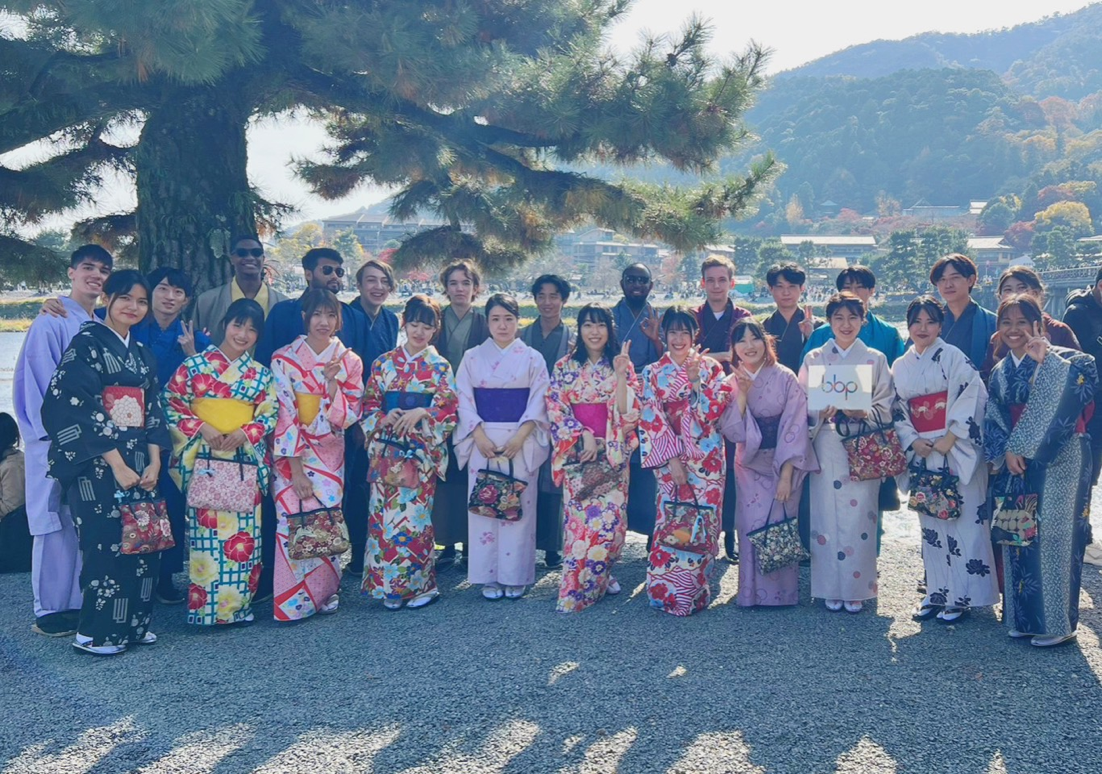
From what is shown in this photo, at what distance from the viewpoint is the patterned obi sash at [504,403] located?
14.8 feet

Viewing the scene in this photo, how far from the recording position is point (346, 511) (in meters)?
4.94

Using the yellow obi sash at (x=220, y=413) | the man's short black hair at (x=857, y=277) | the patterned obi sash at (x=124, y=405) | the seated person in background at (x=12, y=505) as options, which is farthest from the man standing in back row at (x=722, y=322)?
the seated person in background at (x=12, y=505)

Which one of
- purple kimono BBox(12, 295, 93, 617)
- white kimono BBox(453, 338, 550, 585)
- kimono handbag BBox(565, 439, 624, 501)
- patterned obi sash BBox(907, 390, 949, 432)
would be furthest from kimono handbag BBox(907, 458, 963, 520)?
purple kimono BBox(12, 295, 93, 617)

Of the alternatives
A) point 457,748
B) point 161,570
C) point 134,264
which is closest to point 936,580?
point 457,748

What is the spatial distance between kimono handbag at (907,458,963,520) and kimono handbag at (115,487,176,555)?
341 centimetres

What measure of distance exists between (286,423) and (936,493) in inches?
124

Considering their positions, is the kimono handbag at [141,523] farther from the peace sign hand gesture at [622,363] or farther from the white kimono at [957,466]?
the white kimono at [957,466]

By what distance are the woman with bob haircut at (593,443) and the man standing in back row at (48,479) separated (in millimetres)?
2357

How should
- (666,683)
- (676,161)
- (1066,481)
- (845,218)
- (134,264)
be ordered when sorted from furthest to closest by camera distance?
1. (845,218)
2. (134,264)
3. (676,161)
4. (1066,481)
5. (666,683)

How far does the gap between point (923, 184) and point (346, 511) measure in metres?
110

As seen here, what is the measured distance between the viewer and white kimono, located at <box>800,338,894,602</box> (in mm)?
4180


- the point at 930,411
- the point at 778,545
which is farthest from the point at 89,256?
the point at 930,411

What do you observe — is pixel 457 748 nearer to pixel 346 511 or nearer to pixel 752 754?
pixel 752 754

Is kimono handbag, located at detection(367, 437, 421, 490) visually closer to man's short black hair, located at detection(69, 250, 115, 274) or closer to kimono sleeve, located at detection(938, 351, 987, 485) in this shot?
man's short black hair, located at detection(69, 250, 115, 274)
